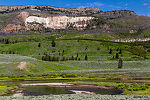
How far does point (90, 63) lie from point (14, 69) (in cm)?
6612

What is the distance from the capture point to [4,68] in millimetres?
115875

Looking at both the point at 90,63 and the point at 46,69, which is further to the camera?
the point at 90,63

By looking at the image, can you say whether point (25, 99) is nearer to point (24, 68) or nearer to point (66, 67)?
point (24, 68)

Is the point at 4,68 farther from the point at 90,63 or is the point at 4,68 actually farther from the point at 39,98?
the point at 39,98

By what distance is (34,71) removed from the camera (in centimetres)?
11375

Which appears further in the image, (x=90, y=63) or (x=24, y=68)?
(x=90, y=63)

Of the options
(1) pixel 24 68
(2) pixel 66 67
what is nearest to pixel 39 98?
(1) pixel 24 68

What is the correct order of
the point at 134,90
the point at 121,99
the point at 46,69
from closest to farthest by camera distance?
the point at 121,99 < the point at 134,90 < the point at 46,69

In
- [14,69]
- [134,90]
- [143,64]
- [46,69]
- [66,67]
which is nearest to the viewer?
[134,90]

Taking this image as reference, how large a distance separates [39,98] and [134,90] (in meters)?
26.0

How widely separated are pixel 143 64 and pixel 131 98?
383ft

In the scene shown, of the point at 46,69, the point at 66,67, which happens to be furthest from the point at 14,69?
the point at 66,67

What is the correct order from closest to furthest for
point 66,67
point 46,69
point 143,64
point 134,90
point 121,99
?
point 121,99, point 134,90, point 46,69, point 66,67, point 143,64

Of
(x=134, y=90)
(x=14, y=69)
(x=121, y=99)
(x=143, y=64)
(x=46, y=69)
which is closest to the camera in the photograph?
(x=121, y=99)
